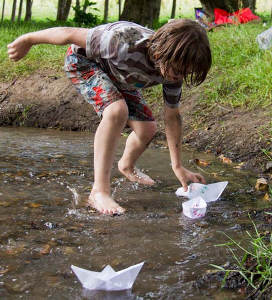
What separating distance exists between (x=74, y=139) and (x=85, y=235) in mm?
2489

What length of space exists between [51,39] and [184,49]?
31.9 inches

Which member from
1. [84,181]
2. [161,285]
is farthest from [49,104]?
[161,285]

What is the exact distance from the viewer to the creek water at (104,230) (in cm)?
176

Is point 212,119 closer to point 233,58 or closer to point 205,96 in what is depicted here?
point 205,96

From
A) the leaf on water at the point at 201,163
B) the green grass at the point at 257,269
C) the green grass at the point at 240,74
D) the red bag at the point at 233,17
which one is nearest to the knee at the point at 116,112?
the green grass at the point at 257,269

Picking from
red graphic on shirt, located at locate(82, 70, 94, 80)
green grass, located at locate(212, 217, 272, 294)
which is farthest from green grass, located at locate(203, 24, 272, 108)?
green grass, located at locate(212, 217, 272, 294)

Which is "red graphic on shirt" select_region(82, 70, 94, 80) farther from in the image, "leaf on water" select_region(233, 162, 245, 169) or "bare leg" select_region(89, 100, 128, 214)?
"leaf on water" select_region(233, 162, 245, 169)

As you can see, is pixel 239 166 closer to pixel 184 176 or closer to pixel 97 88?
pixel 184 176

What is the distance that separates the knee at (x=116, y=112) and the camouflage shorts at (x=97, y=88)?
38mm

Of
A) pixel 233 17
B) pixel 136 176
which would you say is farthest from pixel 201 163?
pixel 233 17

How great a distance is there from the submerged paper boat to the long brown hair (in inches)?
39.8

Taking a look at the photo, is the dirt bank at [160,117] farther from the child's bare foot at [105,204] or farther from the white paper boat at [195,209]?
the child's bare foot at [105,204]

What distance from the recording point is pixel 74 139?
183 inches

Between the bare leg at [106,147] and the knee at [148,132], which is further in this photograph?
the knee at [148,132]
